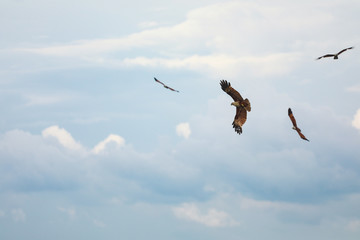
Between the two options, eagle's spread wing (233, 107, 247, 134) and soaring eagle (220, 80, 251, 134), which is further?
eagle's spread wing (233, 107, 247, 134)

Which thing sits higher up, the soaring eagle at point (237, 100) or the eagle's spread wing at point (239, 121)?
the soaring eagle at point (237, 100)

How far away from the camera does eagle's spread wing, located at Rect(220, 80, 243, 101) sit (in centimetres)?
7988

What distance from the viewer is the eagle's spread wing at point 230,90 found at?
79875 mm

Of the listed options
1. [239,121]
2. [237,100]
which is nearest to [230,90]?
[237,100]

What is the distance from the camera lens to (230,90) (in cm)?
7994

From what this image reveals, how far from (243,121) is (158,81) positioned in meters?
16.6

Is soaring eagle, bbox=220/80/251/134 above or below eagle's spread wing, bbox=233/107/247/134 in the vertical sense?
above

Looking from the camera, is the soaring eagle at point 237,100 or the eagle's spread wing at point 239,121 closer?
the soaring eagle at point 237,100

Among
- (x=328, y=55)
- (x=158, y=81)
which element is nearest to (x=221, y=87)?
(x=158, y=81)

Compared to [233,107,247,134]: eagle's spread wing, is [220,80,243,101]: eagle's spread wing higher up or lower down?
higher up

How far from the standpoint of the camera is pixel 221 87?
8044 cm

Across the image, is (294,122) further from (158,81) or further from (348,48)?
(158,81)

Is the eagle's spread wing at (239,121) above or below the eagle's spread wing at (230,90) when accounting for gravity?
below

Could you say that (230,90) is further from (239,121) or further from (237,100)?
(239,121)
